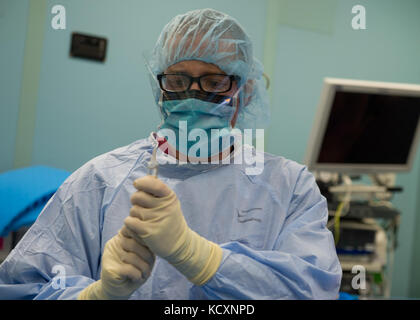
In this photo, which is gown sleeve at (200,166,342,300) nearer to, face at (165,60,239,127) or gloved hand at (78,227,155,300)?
gloved hand at (78,227,155,300)

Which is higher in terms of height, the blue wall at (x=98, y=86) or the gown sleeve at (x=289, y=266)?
the blue wall at (x=98, y=86)

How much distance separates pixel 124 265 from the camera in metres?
0.70

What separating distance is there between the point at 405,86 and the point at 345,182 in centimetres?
52

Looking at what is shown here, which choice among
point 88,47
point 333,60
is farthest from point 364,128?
point 88,47

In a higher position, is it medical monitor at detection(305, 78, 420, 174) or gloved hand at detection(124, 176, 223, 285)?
medical monitor at detection(305, 78, 420, 174)

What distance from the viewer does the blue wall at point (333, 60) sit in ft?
5.46

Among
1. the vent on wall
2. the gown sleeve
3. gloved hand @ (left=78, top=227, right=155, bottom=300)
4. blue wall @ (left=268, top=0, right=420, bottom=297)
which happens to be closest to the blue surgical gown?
the gown sleeve

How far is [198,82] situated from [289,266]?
0.41 m

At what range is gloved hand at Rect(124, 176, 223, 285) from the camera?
27.1 inches

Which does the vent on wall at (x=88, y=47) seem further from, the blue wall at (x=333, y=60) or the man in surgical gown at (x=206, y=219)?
the blue wall at (x=333, y=60)

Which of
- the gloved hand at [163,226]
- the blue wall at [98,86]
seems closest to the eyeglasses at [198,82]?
the blue wall at [98,86]

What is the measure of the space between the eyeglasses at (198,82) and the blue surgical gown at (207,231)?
0.56 ft

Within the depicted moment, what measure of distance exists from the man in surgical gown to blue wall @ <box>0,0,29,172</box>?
0.19 m
